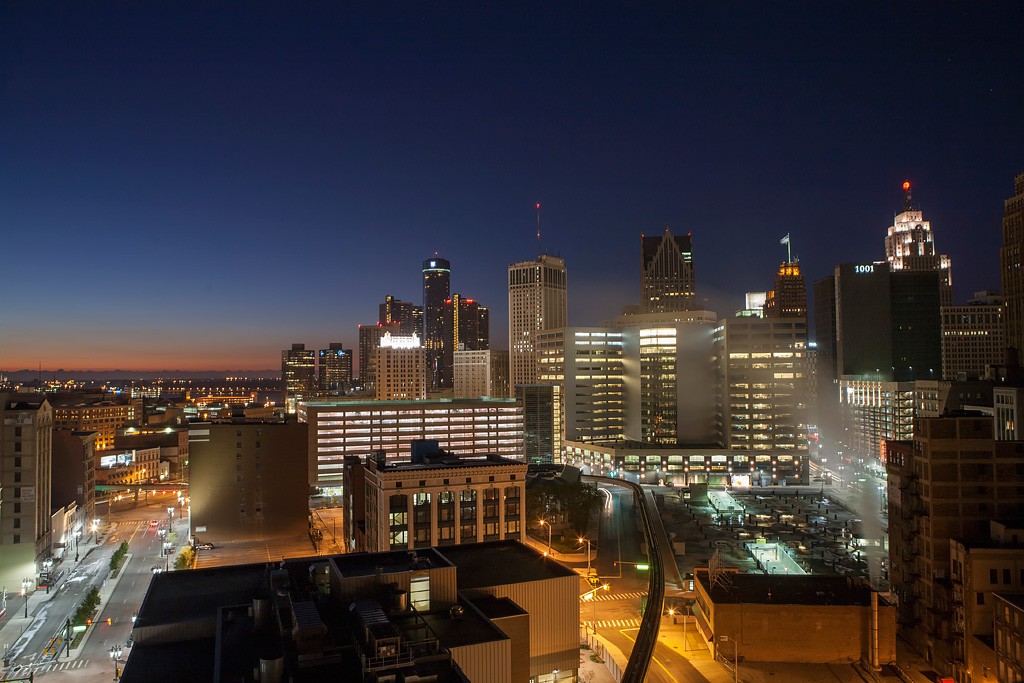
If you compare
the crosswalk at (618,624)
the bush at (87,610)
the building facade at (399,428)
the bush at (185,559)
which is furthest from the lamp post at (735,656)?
the building facade at (399,428)

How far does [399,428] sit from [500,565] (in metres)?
102

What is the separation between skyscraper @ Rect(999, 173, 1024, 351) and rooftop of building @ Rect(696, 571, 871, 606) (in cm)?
10472

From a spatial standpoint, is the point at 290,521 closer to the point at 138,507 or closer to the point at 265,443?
the point at 265,443

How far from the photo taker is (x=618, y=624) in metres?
57.8

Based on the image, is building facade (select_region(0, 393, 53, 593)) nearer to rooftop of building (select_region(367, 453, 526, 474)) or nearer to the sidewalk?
the sidewalk

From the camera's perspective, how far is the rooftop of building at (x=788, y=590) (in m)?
52.9

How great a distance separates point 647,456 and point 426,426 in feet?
154

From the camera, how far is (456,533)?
213ft

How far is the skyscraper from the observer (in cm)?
13075

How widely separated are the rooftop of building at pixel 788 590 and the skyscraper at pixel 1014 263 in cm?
10472

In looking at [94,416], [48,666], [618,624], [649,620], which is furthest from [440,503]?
[94,416]

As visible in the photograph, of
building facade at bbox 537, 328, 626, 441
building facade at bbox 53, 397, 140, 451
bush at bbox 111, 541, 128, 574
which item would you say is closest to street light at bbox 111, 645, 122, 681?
bush at bbox 111, 541, 128, 574

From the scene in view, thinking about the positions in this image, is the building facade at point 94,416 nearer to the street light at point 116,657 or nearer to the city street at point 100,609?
the city street at point 100,609

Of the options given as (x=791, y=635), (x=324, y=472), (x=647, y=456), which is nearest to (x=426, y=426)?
(x=324, y=472)
